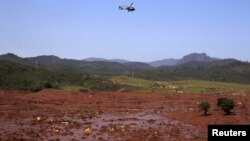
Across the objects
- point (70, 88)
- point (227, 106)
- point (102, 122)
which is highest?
point (70, 88)

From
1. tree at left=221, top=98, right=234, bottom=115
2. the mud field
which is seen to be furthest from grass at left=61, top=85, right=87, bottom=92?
tree at left=221, top=98, right=234, bottom=115

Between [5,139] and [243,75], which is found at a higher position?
[243,75]

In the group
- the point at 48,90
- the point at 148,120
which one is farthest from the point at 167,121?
the point at 48,90

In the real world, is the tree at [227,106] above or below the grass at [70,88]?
below

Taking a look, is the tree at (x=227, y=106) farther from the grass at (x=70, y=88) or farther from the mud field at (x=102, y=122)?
the grass at (x=70, y=88)

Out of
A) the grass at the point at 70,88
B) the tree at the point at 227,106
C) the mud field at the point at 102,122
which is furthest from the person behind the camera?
the grass at the point at 70,88

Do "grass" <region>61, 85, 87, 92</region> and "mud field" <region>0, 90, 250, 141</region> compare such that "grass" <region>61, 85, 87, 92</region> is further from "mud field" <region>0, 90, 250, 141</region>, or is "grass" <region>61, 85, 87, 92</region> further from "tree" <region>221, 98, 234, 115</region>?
"tree" <region>221, 98, 234, 115</region>

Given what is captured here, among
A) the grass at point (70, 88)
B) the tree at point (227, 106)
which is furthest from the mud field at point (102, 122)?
the grass at point (70, 88)

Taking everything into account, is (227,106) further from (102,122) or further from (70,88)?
(70,88)

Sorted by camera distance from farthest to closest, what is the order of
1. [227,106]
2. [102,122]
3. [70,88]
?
[70,88] → [227,106] → [102,122]

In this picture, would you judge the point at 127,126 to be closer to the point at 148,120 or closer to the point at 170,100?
the point at 148,120

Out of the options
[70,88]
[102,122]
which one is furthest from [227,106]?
[70,88]
